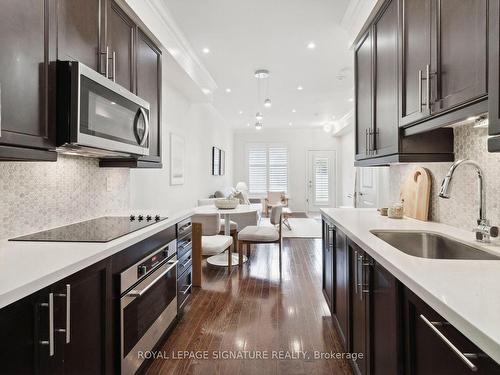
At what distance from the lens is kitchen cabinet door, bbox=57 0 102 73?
1508 millimetres

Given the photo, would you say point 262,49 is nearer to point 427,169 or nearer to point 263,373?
point 427,169

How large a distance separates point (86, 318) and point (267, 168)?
903 cm

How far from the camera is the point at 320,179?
1005 centimetres

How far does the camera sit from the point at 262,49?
3.81 metres

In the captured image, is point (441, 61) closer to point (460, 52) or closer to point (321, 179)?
point (460, 52)

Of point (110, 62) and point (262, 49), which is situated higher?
point (262, 49)

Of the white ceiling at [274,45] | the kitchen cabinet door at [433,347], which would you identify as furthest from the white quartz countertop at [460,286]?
the white ceiling at [274,45]

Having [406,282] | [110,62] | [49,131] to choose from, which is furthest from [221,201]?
[406,282]

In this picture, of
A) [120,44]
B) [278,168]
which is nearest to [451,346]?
[120,44]

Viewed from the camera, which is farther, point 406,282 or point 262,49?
point 262,49

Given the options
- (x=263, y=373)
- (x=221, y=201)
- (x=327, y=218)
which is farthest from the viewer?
(x=221, y=201)

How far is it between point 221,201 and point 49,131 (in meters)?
2.79

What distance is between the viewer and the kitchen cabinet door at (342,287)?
1.94 m

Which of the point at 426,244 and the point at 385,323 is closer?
the point at 385,323
